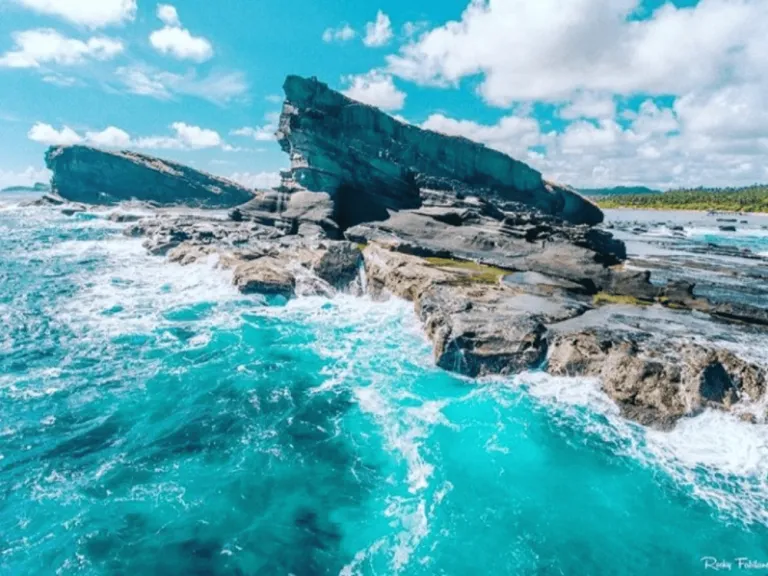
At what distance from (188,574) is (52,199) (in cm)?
19268

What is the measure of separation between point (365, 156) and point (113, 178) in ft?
477

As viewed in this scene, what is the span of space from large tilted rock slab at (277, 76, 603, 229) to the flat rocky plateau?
0.25m

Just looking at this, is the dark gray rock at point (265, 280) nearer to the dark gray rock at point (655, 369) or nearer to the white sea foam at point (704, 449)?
the dark gray rock at point (655, 369)

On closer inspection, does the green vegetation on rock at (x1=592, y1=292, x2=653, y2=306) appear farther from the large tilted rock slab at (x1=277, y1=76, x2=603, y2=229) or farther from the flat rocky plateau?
the large tilted rock slab at (x1=277, y1=76, x2=603, y2=229)

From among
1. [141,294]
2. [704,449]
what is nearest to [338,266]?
[141,294]

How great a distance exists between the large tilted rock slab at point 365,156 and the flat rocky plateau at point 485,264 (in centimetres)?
25

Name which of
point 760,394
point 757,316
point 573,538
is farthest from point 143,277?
point 757,316

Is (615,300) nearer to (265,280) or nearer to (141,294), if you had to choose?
(265,280)

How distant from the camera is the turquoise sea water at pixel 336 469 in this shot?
45.7 feet

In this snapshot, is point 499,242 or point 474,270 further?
point 499,242

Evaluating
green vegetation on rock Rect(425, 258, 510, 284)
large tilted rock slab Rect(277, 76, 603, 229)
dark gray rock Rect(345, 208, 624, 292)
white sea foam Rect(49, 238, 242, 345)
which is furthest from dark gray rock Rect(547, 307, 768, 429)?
large tilted rock slab Rect(277, 76, 603, 229)

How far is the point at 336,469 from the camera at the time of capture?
1777 cm

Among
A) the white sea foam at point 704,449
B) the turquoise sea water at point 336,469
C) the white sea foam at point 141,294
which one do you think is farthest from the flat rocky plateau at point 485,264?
the white sea foam at point 141,294

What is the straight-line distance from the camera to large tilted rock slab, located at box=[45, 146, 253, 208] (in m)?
168
